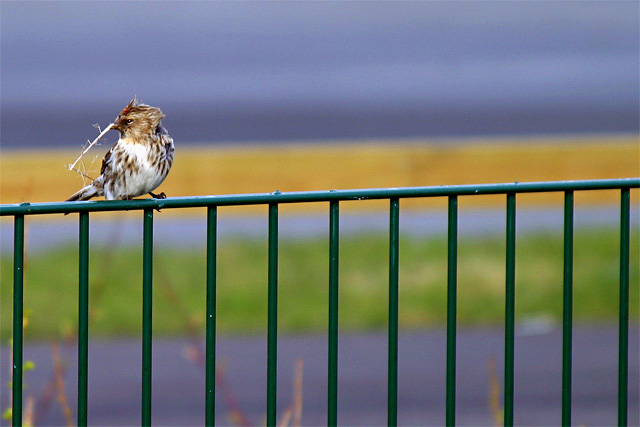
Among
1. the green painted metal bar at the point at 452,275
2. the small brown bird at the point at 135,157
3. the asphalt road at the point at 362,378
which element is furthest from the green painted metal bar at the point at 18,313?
the asphalt road at the point at 362,378

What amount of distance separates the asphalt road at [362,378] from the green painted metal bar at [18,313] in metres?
3.30

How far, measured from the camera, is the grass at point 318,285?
7.95 metres

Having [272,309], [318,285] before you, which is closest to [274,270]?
[272,309]

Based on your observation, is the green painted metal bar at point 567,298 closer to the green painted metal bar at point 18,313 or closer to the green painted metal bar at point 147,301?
the green painted metal bar at point 147,301

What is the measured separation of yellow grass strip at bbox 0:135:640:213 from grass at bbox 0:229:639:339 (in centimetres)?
140

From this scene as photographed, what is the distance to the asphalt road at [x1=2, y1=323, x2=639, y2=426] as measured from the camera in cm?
646

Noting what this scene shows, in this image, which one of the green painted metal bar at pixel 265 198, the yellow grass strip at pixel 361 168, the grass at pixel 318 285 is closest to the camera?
the green painted metal bar at pixel 265 198

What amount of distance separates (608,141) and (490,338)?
633 cm

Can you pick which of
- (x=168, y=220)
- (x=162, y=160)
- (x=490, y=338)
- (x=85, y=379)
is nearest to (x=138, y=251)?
(x=168, y=220)

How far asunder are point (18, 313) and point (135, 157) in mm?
1053

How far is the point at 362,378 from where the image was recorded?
7.01 meters

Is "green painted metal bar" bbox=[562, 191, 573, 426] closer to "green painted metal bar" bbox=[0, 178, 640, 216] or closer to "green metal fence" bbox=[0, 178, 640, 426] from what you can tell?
"green metal fence" bbox=[0, 178, 640, 426]

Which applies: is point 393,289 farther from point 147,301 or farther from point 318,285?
point 318,285

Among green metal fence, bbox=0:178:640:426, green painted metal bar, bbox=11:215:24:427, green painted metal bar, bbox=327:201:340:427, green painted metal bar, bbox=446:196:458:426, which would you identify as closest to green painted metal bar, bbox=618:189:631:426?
green metal fence, bbox=0:178:640:426
